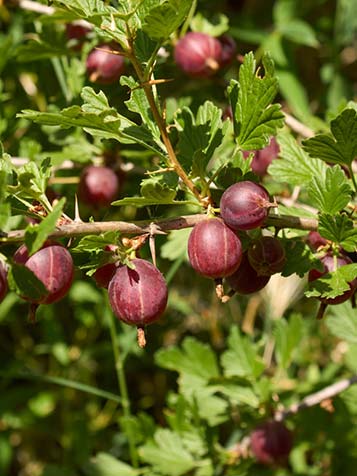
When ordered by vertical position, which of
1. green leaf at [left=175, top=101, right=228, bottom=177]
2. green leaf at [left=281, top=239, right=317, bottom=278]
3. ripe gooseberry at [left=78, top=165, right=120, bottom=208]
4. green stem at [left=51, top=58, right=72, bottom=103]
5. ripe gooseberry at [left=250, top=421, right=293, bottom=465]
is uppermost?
green leaf at [left=175, top=101, right=228, bottom=177]

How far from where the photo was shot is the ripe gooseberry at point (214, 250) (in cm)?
106


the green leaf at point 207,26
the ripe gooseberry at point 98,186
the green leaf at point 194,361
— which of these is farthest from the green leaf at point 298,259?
the green leaf at point 207,26

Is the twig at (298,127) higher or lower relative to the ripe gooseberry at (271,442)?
higher

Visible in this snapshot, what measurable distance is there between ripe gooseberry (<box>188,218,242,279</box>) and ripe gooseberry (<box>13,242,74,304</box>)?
192mm

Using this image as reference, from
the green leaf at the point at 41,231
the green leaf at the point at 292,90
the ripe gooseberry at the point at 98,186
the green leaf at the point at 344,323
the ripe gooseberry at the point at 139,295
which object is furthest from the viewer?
the green leaf at the point at 292,90

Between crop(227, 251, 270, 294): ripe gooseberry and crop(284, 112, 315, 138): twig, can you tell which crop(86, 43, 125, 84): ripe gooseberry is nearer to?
crop(284, 112, 315, 138): twig

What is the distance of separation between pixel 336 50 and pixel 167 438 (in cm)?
154

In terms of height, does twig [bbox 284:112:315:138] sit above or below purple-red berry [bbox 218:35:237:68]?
below

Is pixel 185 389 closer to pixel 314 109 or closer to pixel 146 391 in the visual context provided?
pixel 146 391

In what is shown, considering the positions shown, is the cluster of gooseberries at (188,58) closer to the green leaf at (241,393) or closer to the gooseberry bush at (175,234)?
the gooseberry bush at (175,234)

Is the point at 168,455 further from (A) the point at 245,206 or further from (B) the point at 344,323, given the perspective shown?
(A) the point at 245,206

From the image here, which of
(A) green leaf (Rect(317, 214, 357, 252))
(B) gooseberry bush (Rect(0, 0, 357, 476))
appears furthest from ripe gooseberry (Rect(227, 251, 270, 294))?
(A) green leaf (Rect(317, 214, 357, 252))

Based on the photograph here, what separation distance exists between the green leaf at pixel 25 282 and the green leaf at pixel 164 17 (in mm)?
389

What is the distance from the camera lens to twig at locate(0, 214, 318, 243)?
1.03m
